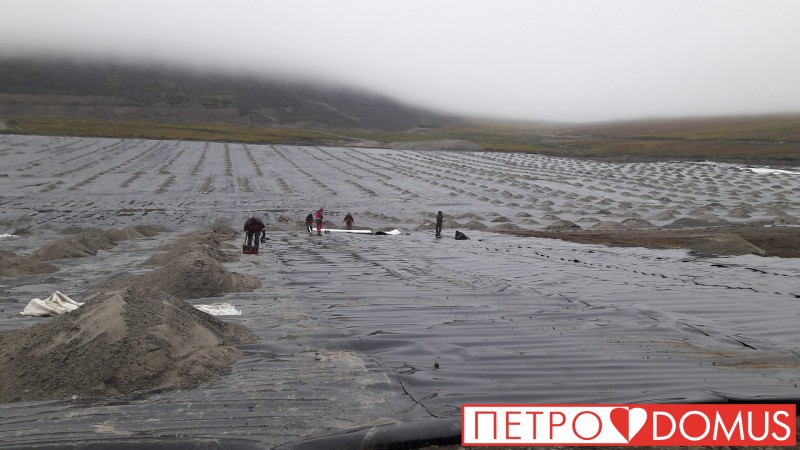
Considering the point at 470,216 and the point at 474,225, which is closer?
the point at 474,225

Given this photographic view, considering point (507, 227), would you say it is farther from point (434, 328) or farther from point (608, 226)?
point (434, 328)

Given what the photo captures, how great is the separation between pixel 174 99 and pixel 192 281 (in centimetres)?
11071

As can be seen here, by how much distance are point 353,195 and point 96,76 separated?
330 ft

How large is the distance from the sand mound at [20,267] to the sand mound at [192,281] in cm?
186

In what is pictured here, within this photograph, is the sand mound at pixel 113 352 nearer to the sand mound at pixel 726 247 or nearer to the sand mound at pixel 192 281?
the sand mound at pixel 192 281

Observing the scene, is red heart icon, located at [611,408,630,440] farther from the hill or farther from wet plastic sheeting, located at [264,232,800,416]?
the hill

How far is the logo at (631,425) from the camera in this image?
438 centimetres

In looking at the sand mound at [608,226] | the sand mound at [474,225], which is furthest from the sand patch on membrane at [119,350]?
the sand mound at [608,226]

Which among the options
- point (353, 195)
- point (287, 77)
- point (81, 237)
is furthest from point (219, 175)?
point (287, 77)

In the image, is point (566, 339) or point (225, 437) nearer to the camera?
point (225, 437)

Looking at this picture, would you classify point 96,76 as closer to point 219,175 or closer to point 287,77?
point 287,77

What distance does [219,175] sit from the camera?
37.3 m

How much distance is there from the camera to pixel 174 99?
11262 cm

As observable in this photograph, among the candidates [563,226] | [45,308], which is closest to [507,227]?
[563,226]
